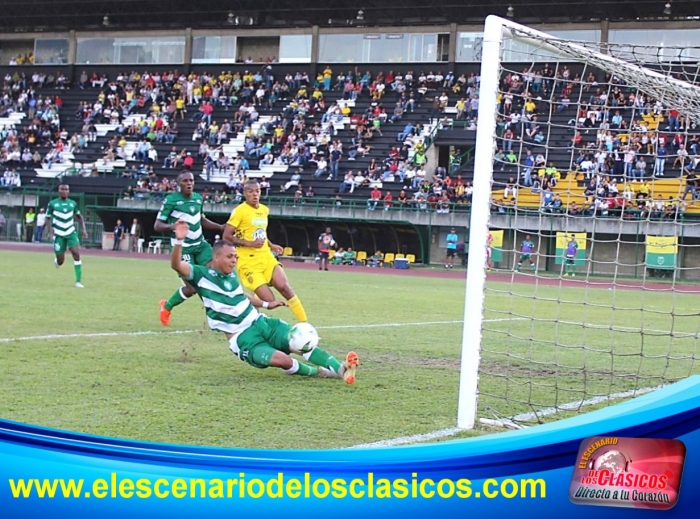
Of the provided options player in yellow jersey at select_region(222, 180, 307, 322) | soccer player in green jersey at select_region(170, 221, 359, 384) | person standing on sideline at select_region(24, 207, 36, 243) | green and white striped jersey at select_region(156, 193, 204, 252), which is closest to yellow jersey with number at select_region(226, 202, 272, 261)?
player in yellow jersey at select_region(222, 180, 307, 322)

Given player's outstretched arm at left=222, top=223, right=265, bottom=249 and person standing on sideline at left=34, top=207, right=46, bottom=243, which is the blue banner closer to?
player's outstretched arm at left=222, top=223, right=265, bottom=249

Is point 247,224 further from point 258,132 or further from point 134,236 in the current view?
point 258,132

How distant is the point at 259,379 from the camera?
7.19m

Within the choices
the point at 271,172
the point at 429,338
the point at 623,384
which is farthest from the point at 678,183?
the point at 271,172

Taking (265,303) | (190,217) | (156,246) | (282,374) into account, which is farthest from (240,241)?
(156,246)

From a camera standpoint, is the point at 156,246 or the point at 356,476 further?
the point at 156,246

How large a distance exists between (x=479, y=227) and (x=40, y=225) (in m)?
38.3

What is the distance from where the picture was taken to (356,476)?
1.73m

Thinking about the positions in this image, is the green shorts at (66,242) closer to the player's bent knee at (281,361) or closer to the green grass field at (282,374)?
the green grass field at (282,374)

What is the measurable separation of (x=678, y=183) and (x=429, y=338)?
29.2 feet

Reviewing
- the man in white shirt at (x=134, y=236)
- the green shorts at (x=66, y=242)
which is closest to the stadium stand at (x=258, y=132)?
the man in white shirt at (x=134, y=236)

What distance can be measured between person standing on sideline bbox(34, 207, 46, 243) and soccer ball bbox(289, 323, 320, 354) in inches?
1410

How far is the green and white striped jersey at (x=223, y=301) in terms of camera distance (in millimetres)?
7191

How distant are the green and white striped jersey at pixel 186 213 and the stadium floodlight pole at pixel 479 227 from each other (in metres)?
6.95
